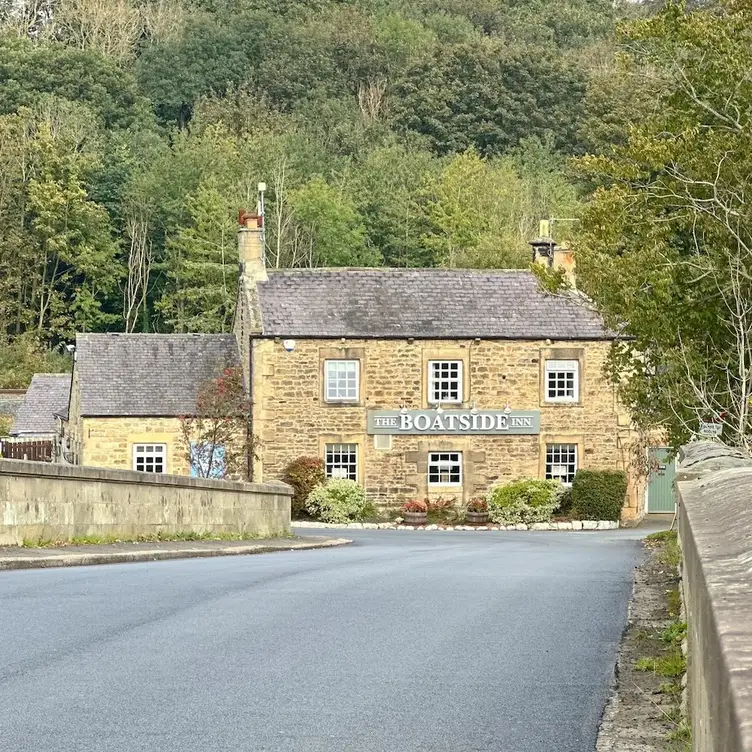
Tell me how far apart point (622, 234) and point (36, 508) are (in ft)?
32.5

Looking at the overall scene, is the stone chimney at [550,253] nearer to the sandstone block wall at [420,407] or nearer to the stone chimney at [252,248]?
the sandstone block wall at [420,407]

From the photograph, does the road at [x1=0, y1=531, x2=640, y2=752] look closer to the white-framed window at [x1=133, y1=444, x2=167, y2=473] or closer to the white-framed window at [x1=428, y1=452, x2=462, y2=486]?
the white-framed window at [x1=133, y1=444, x2=167, y2=473]

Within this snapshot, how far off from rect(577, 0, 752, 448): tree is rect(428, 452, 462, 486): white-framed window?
19.0 m

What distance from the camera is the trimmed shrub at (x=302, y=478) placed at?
40406mm

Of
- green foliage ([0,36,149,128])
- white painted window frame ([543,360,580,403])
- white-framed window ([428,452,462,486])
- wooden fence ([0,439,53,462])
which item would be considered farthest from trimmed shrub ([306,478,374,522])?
green foliage ([0,36,149,128])

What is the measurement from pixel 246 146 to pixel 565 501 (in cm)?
4476

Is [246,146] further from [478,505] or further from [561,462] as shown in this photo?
[478,505]

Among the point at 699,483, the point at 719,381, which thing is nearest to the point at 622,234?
the point at 719,381

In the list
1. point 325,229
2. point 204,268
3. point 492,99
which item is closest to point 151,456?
point 204,268

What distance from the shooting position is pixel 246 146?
81.2 metres

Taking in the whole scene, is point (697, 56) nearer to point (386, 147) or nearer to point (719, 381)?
point (719, 381)

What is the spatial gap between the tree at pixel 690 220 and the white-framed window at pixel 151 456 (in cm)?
2078

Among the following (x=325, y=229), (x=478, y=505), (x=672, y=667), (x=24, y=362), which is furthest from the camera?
(x=325, y=229)

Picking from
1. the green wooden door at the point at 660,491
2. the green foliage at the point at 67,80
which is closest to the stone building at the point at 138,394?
the green wooden door at the point at 660,491
